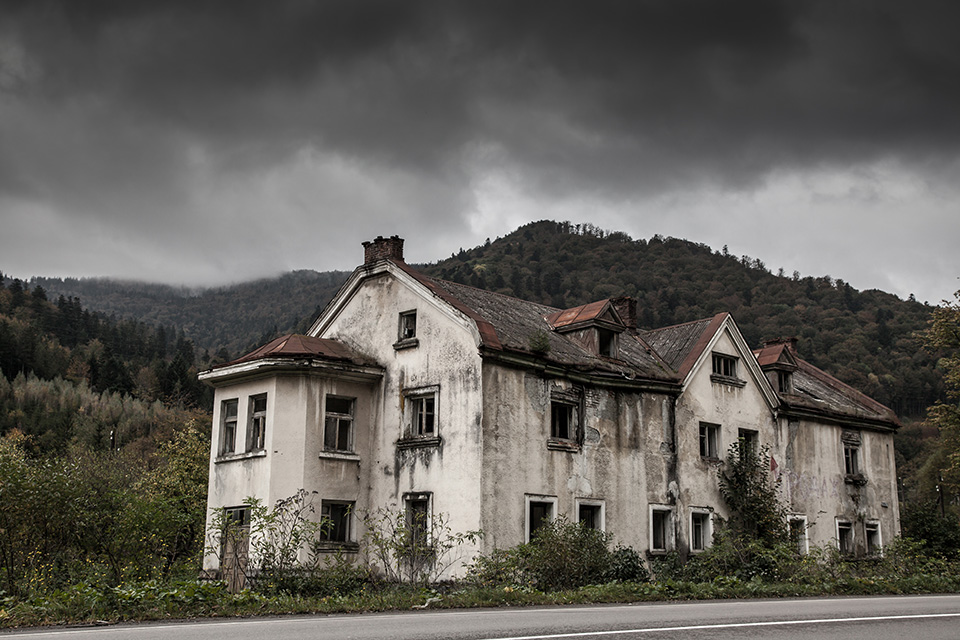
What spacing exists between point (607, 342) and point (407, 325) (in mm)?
6743

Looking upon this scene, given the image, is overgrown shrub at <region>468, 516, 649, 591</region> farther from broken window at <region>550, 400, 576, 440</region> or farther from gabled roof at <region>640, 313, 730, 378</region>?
gabled roof at <region>640, 313, 730, 378</region>

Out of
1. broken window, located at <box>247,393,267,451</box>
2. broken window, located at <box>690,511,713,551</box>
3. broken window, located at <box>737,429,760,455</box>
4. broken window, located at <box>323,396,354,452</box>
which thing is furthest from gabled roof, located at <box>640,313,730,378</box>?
broken window, located at <box>247,393,267,451</box>

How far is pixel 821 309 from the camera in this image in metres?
114

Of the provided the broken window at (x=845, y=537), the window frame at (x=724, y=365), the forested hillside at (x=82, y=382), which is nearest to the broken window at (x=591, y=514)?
the window frame at (x=724, y=365)

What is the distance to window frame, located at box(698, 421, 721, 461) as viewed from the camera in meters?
30.2

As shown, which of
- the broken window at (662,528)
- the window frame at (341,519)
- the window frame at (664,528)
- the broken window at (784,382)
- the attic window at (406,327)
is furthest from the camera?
the broken window at (784,382)

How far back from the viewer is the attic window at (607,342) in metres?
29.1

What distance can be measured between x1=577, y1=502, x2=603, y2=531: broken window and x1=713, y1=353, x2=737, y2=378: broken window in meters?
7.58

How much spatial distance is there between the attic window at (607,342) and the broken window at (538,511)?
231 inches

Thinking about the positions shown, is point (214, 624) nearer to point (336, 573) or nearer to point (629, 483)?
point (336, 573)

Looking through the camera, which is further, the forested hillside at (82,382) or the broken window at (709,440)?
the forested hillside at (82,382)

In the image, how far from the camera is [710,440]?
3067 cm

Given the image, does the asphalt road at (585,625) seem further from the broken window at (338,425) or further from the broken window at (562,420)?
the broken window at (338,425)

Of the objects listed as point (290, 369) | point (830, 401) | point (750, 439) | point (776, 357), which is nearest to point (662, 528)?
point (750, 439)
